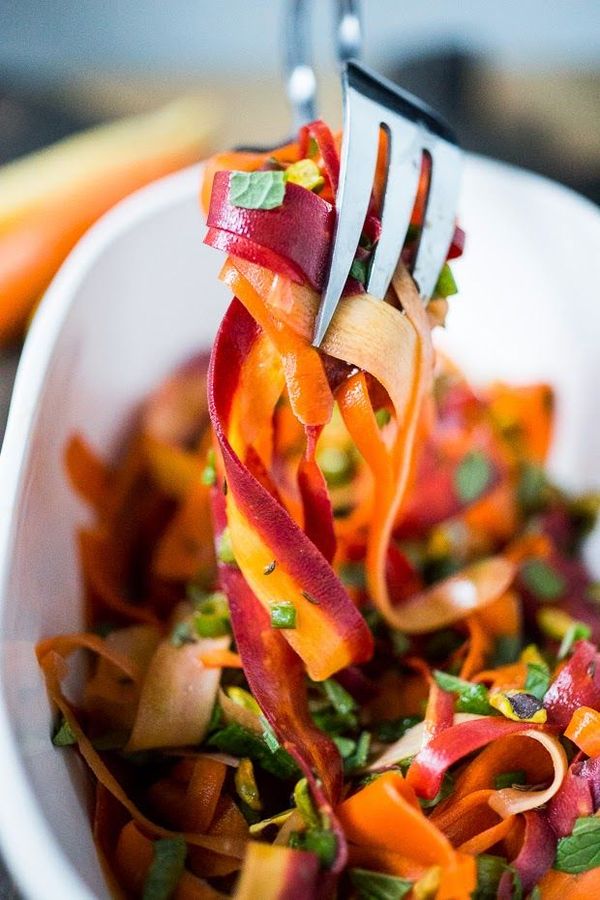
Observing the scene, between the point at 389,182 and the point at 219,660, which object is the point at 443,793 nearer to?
the point at 219,660

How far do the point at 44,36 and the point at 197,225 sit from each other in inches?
64.2

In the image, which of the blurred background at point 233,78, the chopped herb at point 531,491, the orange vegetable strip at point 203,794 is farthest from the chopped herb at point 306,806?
the blurred background at point 233,78

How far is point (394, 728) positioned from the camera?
113cm

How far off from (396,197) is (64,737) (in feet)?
2.50

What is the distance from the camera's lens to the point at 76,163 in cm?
205

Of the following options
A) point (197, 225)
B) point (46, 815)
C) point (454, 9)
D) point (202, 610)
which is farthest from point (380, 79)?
point (454, 9)

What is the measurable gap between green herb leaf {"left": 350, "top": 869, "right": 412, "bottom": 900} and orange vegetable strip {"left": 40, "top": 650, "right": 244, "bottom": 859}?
0.42 ft

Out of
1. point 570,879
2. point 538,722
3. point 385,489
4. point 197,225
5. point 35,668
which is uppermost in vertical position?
point 197,225

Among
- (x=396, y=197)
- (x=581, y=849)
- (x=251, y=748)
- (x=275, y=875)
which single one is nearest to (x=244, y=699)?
(x=251, y=748)

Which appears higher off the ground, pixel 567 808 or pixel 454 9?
pixel 454 9

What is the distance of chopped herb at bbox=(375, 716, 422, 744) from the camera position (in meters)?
1.11

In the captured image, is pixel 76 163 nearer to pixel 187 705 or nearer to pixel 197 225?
pixel 197 225

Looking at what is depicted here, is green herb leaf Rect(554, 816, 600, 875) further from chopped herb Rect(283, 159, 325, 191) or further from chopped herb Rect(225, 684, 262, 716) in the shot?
chopped herb Rect(283, 159, 325, 191)

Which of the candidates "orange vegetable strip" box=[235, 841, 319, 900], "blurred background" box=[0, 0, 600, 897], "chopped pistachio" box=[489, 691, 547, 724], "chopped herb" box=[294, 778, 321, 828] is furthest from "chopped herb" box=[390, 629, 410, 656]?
"blurred background" box=[0, 0, 600, 897]
